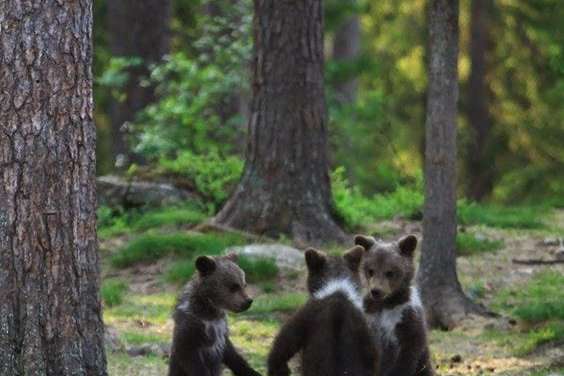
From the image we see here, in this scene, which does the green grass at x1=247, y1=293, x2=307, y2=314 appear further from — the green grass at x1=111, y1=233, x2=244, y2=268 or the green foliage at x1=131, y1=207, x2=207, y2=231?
the green foliage at x1=131, y1=207, x2=207, y2=231

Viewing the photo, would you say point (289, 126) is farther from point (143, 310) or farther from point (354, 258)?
point (354, 258)

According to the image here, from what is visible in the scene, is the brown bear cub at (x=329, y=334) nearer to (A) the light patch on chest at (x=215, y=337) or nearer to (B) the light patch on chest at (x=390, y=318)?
(A) the light patch on chest at (x=215, y=337)

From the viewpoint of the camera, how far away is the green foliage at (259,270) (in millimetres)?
14680

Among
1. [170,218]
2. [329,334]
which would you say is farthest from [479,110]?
[329,334]

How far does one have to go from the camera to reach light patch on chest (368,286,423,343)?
955 centimetres

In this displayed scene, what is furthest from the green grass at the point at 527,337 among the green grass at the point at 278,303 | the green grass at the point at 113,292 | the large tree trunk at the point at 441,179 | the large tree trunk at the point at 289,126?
the green grass at the point at 113,292

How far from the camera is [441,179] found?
1337 centimetres

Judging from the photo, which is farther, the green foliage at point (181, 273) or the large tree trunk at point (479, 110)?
the large tree trunk at point (479, 110)

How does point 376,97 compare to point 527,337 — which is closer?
point 527,337

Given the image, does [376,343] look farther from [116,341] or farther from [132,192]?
[132,192]

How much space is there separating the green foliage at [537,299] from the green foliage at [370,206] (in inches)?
102

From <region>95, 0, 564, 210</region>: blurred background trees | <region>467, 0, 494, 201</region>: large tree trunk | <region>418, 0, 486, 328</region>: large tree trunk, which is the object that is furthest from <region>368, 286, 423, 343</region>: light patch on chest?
Answer: <region>467, 0, 494, 201</region>: large tree trunk

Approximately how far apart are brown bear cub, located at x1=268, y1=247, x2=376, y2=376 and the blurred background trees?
29.0 feet

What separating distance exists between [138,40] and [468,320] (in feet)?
42.4
